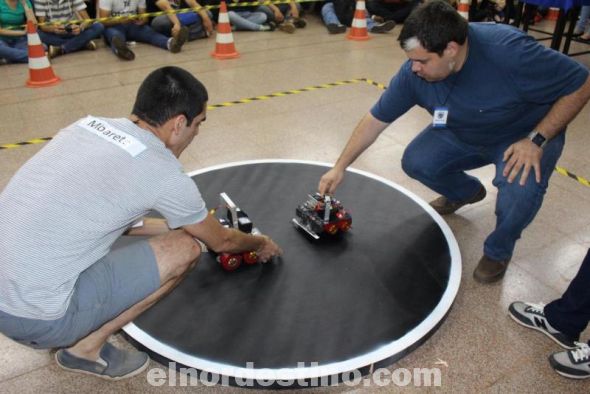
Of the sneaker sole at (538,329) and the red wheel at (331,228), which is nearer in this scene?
the sneaker sole at (538,329)

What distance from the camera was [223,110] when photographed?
4.16 meters

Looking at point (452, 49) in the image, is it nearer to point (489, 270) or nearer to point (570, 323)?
point (489, 270)

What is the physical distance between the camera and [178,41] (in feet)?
18.5

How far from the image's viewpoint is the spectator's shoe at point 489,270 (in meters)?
2.29

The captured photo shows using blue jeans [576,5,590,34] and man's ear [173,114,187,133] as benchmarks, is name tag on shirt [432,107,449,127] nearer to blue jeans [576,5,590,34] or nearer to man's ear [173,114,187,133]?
man's ear [173,114,187,133]

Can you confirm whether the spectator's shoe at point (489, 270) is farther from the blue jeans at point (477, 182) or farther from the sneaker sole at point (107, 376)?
the sneaker sole at point (107, 376)

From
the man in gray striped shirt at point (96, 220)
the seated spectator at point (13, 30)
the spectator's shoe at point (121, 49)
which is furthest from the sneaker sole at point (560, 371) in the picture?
the seated spectator at point (13, 30)

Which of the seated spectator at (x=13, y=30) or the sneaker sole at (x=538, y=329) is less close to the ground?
the seated spectator at (x=13, y=30)

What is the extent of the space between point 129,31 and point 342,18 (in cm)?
284

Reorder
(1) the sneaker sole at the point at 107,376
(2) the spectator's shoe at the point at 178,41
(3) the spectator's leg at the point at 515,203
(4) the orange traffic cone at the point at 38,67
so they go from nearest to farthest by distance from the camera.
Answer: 1. (1) the sneaker sole at the point at 107,376
2. (3) the spectator's leg at the point at 515,203
3. (4) the orange traffic cone at the point at 38,67
4. (2) the spectator's shoe at the point at 178,41

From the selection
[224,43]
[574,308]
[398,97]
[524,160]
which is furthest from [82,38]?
[574,308]


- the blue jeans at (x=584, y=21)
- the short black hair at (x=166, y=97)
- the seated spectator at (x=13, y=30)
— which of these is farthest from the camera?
the blue jeans at (x=584, y=21)

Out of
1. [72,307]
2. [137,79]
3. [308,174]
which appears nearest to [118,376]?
[72,307]

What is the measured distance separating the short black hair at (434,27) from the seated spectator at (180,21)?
436 cm
